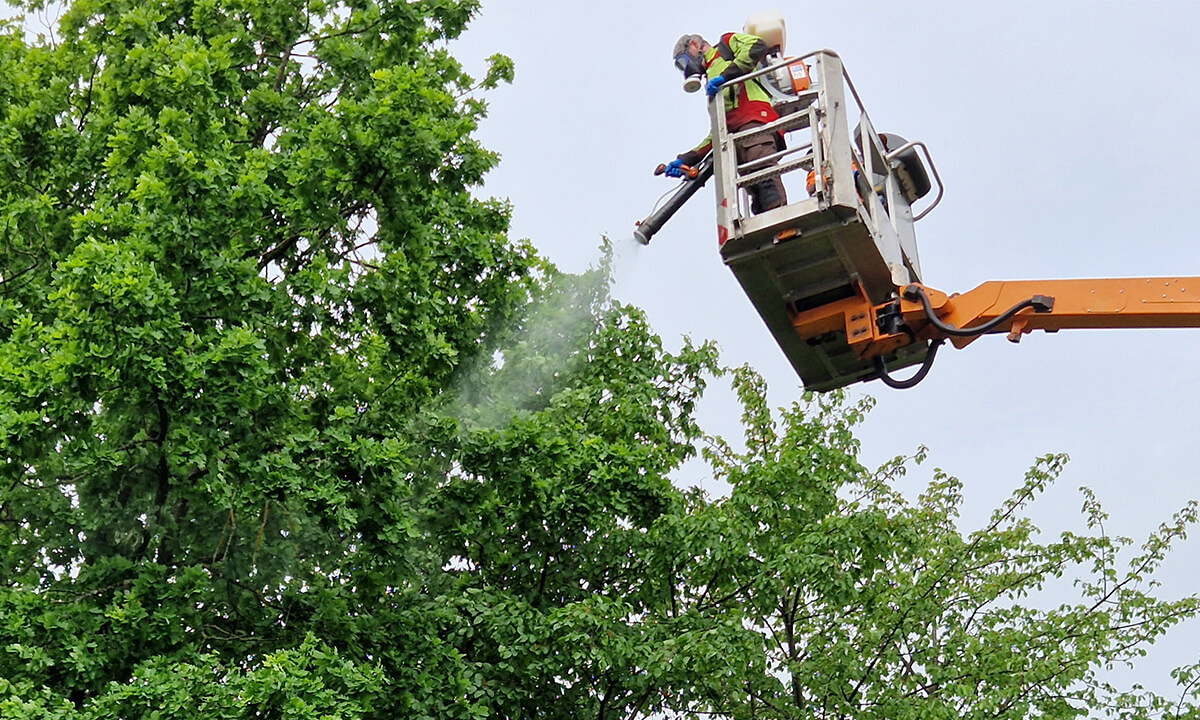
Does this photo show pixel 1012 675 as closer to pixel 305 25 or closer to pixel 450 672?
pixel 450 672

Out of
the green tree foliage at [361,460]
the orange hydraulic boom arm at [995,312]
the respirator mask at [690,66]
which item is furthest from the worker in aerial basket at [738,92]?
the green tree foliage at [361,460]

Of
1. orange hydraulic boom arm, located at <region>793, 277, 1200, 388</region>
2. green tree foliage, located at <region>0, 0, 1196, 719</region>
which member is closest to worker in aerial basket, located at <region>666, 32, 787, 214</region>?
orange hydraulic boom arm, located at <region>793, 277, 1200, 388</region>

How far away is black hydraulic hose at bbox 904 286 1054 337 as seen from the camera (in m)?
8.97

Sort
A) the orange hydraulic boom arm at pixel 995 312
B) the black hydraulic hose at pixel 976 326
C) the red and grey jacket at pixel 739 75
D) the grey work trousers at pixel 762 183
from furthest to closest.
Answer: the red and grey jacket at pixel 739 75 → the grey work trousers at pixel 762 183 → the black hydraulic hose at pixel 976 326 → the orange hydraulic boom arm at pixel 995 312

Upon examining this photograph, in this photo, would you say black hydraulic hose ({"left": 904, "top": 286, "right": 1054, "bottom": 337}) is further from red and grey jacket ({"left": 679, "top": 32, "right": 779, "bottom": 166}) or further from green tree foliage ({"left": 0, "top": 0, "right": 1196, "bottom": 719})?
green tree foliage ({"left": 0, "top": 0, "right": 1196, "bottom": 719})

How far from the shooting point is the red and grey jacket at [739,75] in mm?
9469

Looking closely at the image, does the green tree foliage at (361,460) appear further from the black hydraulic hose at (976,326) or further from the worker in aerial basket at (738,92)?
the black hydraulic hose at (976,326)

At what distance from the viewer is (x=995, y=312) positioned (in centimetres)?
916

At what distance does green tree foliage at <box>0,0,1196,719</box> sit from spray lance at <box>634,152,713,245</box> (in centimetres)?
214

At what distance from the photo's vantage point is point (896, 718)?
13.0 m

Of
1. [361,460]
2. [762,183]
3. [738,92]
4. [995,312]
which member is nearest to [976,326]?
[995,312]

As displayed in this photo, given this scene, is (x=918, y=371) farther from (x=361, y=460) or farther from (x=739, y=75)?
(x=361, y=460)

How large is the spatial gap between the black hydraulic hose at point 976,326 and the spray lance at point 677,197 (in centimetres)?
171

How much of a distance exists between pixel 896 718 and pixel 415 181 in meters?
6.64
